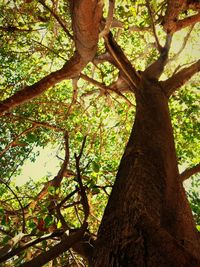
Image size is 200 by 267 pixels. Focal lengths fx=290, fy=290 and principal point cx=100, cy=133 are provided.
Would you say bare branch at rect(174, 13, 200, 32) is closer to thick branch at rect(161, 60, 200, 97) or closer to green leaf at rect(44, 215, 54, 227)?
thick branch at rect(161, 60, 200, 97)

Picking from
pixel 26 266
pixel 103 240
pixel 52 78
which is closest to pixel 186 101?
pixel 52 78

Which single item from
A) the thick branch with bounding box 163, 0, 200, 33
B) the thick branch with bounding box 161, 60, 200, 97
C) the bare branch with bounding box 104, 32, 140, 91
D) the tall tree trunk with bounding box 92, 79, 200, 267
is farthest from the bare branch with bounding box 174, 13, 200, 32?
the tall tree trunk with bounding box 92, 79, 200, 267

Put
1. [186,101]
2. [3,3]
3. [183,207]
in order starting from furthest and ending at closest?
[186,101] → [3,3] → [183,207]

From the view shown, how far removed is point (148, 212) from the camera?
Result: 1.55 m

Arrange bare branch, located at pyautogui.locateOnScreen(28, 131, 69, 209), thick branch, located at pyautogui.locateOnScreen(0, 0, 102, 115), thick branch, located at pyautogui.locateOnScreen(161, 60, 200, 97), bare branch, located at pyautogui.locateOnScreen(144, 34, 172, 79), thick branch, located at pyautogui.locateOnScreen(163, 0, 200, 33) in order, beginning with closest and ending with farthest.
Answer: bare branch, located at pyautogui.locateOnScreen(28, 131, 69, 209)
thick branch, located at pyautogui.locateOnScreen(0, 0, 102, 115)
thick branch, located at pyautogui.locateOnScreen(163, 0, 200, 33)
thick branch, located at pyautogui.locateOnScreen(161, 60, 200, 97)
bare branch, located at pyautogui.locateOnScreen(144, 34, 172, 79)

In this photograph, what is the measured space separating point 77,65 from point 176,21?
1.27 m

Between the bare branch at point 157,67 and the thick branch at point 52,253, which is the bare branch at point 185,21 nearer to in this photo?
the bare branch at point 157,67

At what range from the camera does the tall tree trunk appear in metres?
1.26

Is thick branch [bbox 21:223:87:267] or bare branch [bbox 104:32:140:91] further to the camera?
bare branch [bbox 104:32:140:91]

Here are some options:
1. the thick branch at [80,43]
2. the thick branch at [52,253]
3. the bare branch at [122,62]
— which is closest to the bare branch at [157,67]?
the bare branch at [122,62]

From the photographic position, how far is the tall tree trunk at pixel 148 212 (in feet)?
4.12

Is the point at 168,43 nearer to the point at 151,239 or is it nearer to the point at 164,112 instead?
the point at 164,112

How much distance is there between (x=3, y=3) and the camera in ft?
18.8

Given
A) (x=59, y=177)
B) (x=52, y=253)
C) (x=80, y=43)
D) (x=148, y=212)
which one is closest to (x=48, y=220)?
(x=148, y=212)
